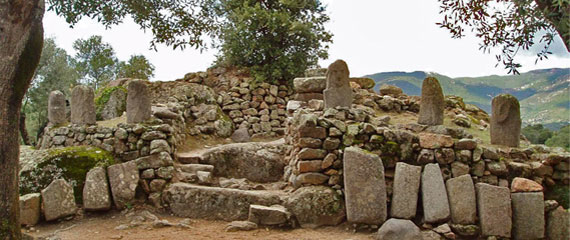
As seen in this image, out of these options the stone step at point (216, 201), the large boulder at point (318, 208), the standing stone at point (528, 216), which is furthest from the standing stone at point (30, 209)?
the standing stone at point (528, 216)

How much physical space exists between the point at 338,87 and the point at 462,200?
3277mm

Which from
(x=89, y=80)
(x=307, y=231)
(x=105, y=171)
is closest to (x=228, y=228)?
(x=307, y=231)

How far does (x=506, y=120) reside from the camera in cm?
791

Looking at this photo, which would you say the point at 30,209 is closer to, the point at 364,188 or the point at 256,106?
the point at 364,188

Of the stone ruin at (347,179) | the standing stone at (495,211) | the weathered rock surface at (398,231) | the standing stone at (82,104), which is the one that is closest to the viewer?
the weathered rock surface at (398,231)

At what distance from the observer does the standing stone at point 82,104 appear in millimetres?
8953

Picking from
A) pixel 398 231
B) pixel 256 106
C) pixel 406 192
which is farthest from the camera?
pixel 256 106

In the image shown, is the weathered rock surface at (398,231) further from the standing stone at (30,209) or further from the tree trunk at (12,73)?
the standing stone at (30,209)

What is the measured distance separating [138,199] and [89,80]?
15650 mm

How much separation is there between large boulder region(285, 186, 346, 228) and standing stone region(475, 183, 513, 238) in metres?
2.28

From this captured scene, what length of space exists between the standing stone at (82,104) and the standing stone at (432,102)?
23.3ft

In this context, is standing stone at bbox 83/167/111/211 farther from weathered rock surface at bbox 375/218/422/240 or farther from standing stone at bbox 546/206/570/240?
standing stone at bbox 546/206/570/240

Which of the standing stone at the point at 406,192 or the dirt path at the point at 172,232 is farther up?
the standing stone at the point at 406,192

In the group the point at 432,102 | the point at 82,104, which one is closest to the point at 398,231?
the point at 432,102
